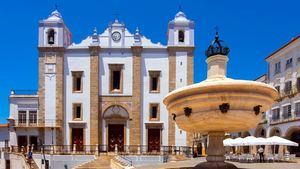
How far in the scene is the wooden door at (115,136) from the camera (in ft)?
134

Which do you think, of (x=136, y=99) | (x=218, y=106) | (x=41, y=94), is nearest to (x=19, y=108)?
(x=41, y=94)

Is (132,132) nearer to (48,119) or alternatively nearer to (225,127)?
(48,119)

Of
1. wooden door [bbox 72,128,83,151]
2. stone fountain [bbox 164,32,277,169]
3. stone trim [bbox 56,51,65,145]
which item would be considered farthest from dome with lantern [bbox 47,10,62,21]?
stone fountain [bbox 164,32,277,169]

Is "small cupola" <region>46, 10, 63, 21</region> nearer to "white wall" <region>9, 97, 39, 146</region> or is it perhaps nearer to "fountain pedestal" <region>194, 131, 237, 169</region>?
"white wall" <region>9, 97, 39, 146</region>

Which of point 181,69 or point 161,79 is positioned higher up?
point 181,69

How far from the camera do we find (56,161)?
1380 inches

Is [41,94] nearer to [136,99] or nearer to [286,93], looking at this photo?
[136,99]

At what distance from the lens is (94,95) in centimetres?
4088

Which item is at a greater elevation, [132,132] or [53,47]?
[53,47]

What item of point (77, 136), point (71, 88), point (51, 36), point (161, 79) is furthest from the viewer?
point (51, 36)

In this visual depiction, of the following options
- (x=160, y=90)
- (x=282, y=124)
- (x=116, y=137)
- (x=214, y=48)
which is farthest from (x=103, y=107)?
(x=214, y=48)

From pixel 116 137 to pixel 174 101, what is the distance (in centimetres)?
3025

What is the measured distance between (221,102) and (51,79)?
3285cm

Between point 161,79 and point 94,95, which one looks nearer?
point 94,95
